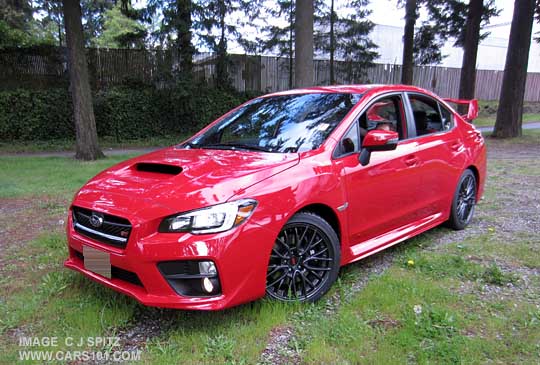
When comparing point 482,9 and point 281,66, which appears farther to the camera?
point 281,66

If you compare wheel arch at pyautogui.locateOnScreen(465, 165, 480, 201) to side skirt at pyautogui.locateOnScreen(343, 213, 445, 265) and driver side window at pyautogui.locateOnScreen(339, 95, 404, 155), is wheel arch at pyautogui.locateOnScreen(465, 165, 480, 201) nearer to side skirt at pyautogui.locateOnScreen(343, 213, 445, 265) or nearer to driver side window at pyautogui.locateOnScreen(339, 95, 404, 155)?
side skirt at pyautogui.locateOnScreen(343, 213, 445, 265)

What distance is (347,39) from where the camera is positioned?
17734 mm

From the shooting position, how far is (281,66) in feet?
57.6

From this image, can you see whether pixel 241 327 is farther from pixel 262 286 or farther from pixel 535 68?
pixel 535 68

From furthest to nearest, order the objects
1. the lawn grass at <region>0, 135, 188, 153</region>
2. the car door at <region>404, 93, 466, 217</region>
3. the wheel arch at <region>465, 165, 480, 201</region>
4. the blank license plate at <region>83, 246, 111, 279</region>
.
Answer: the lawn grass at <region>0, 135, 188, 153</region> → the wheel arch at <region>465, 165, 480, 201</region> → the car door at <region>404, 93, 466, 217</region> → the blank license plate at <region>83, 246, 111, 279</region>

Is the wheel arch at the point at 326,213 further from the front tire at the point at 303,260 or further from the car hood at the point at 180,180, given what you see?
the car hood at the point at 180,180

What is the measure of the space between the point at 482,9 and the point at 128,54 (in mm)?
12193

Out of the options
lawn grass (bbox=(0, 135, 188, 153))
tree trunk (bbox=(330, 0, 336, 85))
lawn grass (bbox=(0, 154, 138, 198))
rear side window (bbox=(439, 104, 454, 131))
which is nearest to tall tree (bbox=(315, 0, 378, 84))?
tree trunk (bbox=(330, 0, 336, 85))

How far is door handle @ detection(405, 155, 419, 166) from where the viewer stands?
148 inches

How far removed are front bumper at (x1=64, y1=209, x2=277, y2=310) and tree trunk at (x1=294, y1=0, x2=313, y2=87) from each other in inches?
274

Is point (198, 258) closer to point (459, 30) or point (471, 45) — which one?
point (471, 45)

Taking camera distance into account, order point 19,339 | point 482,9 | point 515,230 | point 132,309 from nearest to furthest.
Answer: point 19,339 → point 132,309 → point 515,230 → point 482,9

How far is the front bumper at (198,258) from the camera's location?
8.09 feet

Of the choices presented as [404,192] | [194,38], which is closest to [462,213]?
[404,192]
